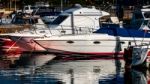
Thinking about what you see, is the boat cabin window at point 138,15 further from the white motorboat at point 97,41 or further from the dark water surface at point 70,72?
the dark water surface at point 70,72

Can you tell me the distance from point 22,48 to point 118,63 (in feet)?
27.4

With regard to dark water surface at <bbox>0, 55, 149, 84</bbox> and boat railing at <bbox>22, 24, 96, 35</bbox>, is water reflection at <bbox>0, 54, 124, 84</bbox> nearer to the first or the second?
dark water surface at <bbox>0, 55, 149, 84</bbox>

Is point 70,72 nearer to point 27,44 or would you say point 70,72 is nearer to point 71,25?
point 27,44

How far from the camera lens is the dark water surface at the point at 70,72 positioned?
30.8 m

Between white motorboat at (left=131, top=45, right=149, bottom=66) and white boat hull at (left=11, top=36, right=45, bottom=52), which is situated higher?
white motorboat at (left=131, top=45, right=149, bottom=66)

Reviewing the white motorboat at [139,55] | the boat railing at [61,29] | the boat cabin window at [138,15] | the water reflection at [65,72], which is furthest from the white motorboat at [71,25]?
the white motorboat at [139,55]

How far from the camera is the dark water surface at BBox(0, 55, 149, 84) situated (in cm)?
3084

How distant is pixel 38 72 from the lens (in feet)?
115

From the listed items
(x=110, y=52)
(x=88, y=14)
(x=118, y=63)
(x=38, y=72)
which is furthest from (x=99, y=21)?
(x=38, y=72)

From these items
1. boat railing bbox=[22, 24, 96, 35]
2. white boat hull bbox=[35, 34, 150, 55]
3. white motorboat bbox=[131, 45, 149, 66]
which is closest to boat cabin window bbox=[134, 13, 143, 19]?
boat railing bbox=[22, 24, 96, 35]

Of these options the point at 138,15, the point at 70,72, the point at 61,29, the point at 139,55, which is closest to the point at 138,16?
the point at 138,15

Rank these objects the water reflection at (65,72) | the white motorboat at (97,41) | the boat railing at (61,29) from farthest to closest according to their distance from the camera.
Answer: the boat railing at (61,29)
the white motorboat at (97,41)
the water reflection at (65,72)

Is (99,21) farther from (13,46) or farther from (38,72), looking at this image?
(38,72)

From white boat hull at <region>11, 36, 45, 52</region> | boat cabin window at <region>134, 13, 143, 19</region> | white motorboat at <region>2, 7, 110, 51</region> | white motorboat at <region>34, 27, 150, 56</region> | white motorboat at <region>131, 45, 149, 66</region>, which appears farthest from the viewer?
boat cabin window at <region>134, 13, 143, 19</region>
